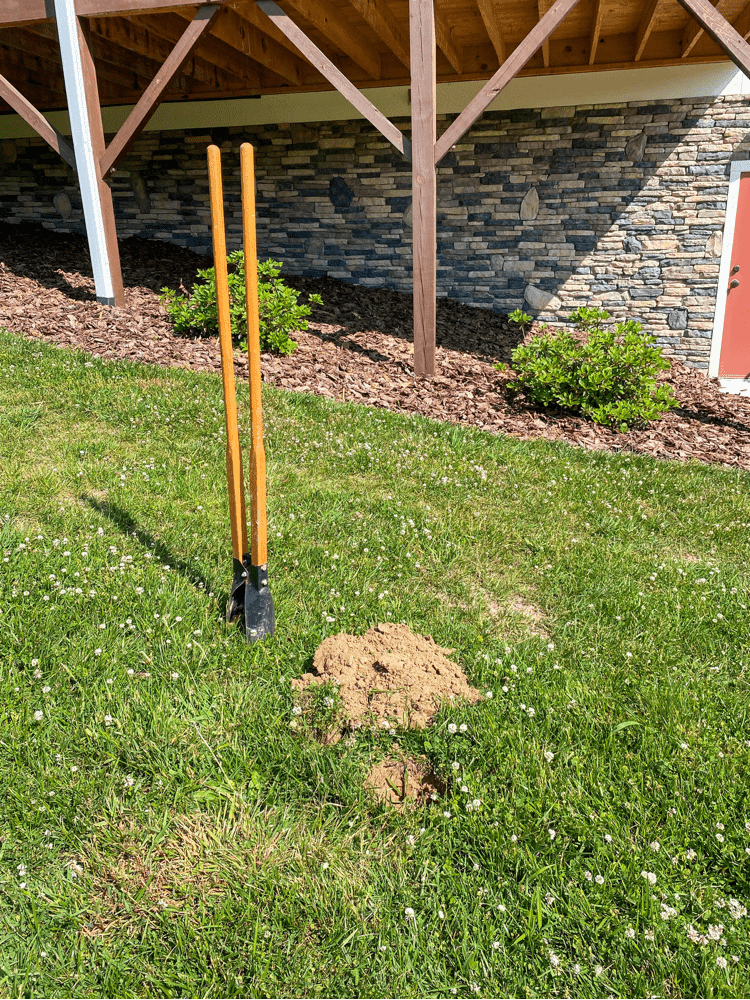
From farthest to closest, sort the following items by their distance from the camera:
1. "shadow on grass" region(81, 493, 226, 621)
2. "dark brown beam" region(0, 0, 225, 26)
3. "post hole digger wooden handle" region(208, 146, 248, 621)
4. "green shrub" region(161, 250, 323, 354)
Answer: "green shrub" region(161, 250, 323, 354) < "dark brown beam" region(0, 0, 225, 26) < "shadow on grass" region(81, 493, 226, 621) < "post hole digger wooden handle" region(208, 146, 248, 621)

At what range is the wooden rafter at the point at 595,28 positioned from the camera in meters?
7.10

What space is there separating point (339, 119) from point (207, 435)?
715 centimetres

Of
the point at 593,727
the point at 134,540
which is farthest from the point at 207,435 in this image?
the point at 593,727

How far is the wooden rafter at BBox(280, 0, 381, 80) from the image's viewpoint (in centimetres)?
721

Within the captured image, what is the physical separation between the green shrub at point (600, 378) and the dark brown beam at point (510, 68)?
2079 mm

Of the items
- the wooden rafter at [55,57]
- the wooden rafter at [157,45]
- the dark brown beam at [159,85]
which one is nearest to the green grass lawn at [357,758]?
the dark brown beam at [159,85]

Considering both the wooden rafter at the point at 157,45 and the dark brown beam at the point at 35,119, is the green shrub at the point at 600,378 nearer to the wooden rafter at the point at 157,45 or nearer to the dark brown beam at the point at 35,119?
the wooden rafter at the point at 157,45

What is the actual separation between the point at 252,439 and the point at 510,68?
5.33 metres

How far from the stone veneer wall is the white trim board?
121 mm

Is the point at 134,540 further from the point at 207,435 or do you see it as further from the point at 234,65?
the point at 234,65

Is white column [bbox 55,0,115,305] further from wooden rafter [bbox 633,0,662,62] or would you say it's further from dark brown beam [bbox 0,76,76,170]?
wooden rafter [bbox 633,0,662,62]

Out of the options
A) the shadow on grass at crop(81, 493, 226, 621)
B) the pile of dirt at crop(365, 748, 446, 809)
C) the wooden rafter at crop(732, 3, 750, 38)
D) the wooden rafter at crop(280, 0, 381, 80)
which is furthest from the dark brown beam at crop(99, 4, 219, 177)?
the pile of dirt at crop(365, 748, 446, 809)

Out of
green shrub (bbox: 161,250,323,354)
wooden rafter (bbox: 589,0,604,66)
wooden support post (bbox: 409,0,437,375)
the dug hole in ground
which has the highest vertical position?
wooden rafter (bbox: 589,0,604,66)

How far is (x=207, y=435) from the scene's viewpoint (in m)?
4.95
